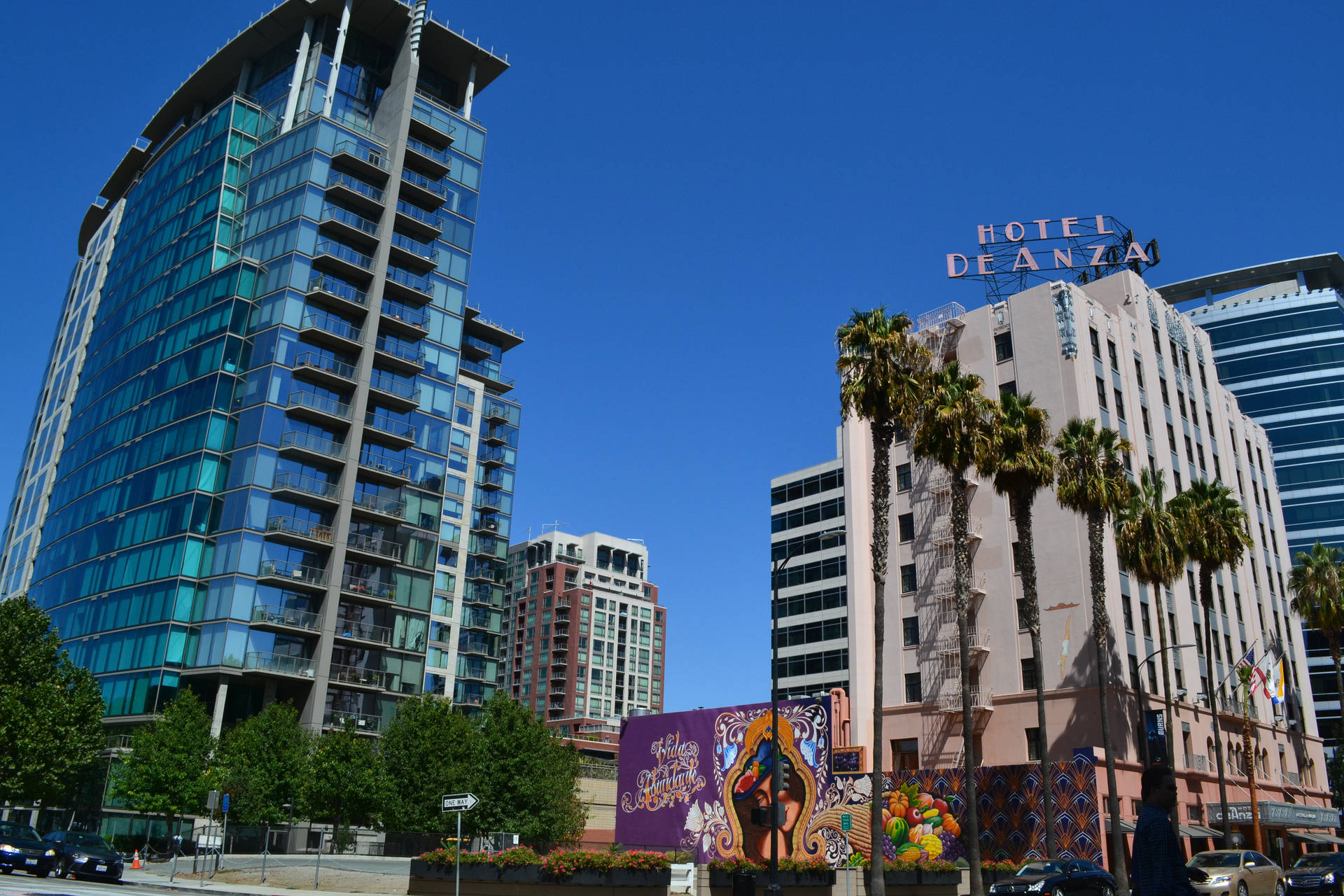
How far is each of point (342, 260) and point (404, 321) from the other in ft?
20.1

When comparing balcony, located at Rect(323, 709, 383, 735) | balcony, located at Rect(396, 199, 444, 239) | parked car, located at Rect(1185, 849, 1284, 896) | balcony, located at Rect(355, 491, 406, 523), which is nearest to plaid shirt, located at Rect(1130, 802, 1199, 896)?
A: parked car, located at Rect(1185, 849, 1284, 896)

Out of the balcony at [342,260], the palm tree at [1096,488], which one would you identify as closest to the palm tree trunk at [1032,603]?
the palm tree at [1096,488]

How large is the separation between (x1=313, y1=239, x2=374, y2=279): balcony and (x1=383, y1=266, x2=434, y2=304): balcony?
5.27 feet

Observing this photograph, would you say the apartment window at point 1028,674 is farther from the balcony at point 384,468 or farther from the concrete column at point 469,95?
the concrete column at point 469,95

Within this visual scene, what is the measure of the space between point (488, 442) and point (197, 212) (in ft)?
117

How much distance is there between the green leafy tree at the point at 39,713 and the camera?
5125 cm

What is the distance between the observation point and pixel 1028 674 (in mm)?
52656

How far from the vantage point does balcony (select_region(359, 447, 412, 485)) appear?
224 ft

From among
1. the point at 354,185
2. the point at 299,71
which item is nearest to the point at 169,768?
the point at 354,185

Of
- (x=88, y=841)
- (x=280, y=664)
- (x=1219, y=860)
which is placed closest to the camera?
(x=1219, y=860)

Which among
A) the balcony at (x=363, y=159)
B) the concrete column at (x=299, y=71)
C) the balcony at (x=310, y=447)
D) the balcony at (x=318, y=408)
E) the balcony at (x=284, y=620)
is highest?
the concrete column at (x=299, y=71)

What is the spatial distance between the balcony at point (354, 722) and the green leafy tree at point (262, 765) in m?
4.01

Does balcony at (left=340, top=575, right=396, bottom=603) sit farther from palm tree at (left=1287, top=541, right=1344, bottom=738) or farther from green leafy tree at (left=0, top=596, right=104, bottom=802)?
palm tree at (left=1287, top=541, right=1344, bottom=738)

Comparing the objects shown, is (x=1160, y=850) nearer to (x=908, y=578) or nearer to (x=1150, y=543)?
(x=1150, y=543)
